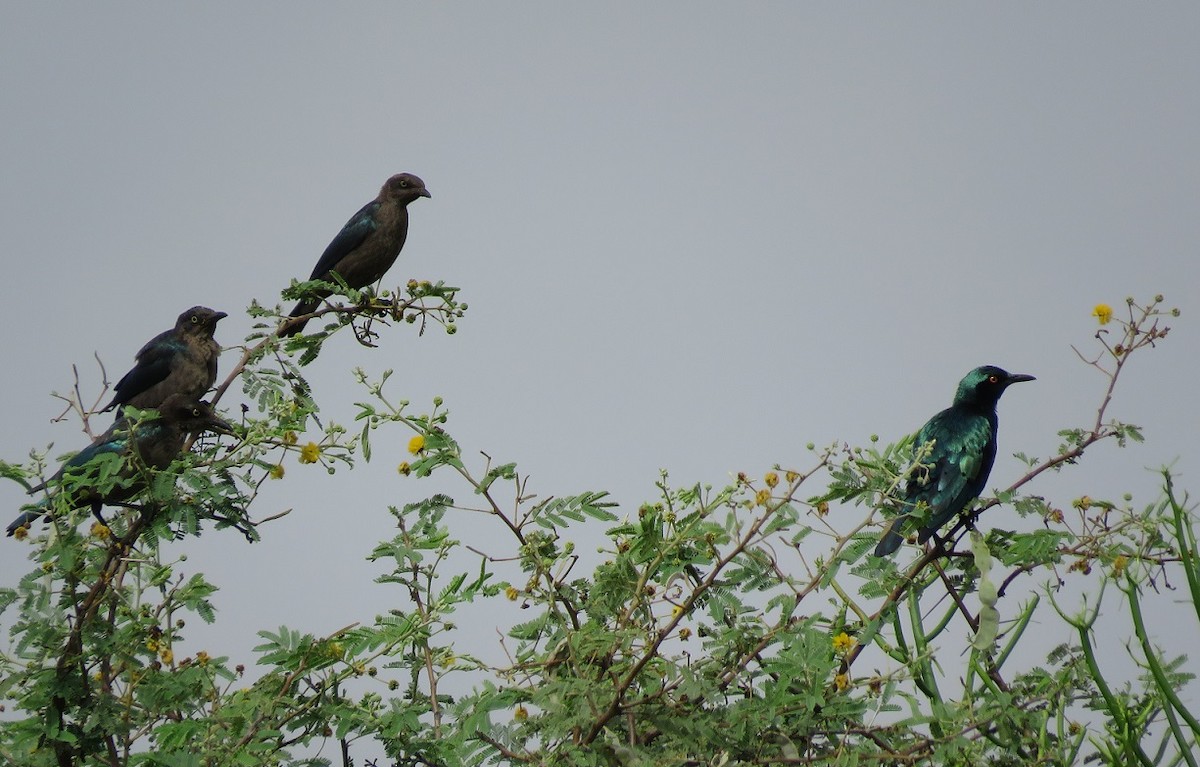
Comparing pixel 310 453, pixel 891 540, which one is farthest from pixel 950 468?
pixel 310 453

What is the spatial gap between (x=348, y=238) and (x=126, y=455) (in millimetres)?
3842

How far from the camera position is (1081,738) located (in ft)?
15.0

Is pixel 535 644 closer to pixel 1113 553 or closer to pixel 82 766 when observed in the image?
pixel 82 766

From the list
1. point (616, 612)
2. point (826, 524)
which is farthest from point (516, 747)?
point (826, 524)

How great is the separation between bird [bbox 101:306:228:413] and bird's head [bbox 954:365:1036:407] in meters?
4.05

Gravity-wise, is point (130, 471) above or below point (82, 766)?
above

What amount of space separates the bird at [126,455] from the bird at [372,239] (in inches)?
102

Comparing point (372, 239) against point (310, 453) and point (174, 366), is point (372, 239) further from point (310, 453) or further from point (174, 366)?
point (310, 453)

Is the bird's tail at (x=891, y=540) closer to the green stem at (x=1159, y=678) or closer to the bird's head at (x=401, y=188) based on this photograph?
the green stem at (x=1159, y=678)

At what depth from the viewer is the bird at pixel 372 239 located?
809cm

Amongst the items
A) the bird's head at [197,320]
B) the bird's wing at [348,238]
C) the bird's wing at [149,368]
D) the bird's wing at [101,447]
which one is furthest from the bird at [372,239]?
the bird's wing at [101,447]

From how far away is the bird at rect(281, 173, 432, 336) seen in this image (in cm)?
809

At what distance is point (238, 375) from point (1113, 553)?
3.82 m

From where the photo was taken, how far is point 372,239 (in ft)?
26.9
